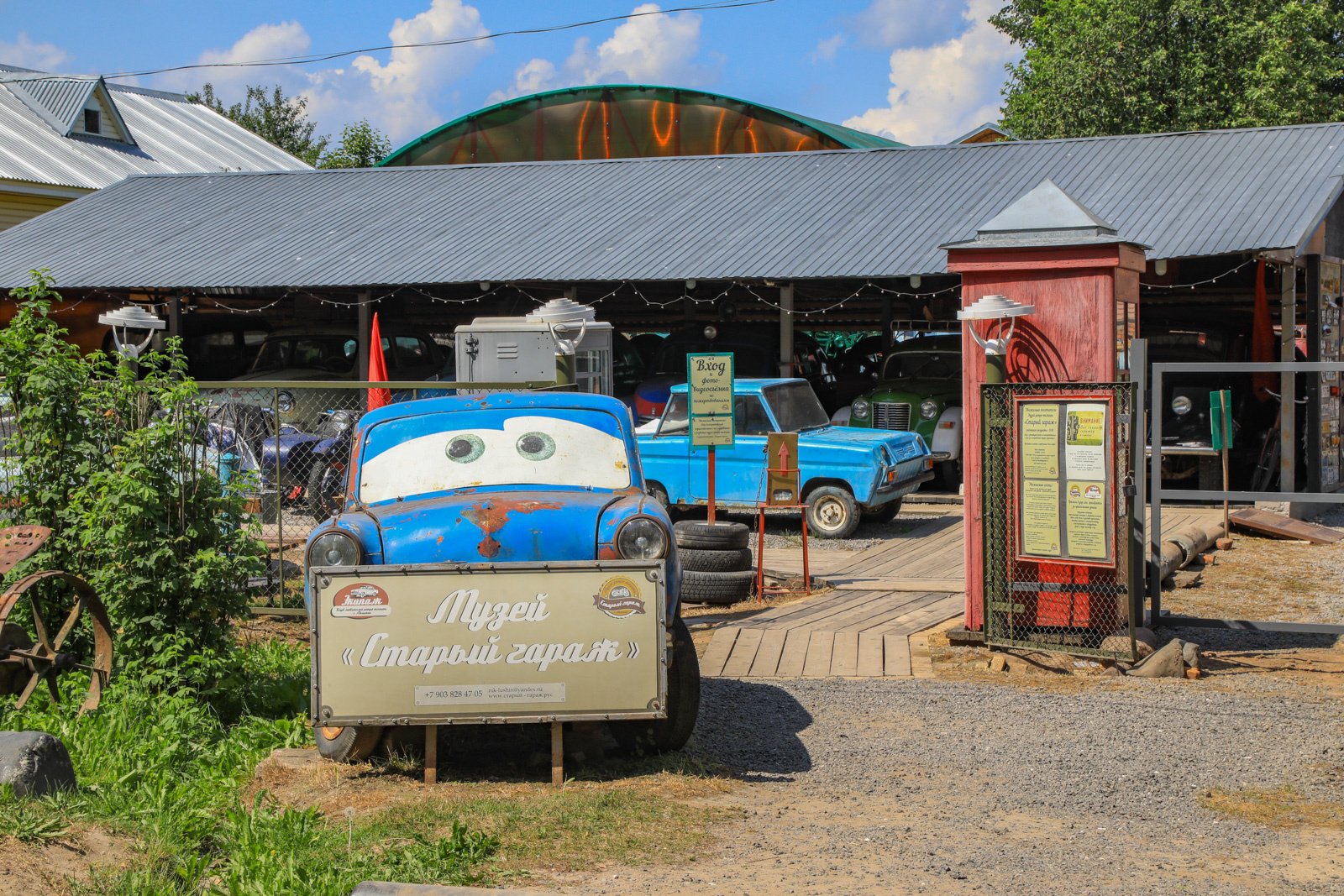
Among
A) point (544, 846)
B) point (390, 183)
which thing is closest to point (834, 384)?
point (390, 183)

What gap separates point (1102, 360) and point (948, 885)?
4.63 m

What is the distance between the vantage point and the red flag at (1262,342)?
17.2 metres

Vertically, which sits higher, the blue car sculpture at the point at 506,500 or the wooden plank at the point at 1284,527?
the blue car sculpture at the point at 506,500

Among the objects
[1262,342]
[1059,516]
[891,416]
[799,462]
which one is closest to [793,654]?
[1059,516]

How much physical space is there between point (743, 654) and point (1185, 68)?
26.2 m

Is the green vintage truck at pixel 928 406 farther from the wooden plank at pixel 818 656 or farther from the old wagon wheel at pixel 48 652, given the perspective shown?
the old wagon wheel at pixel 48 652

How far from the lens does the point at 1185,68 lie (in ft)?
101

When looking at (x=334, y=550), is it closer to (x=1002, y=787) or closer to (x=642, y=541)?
(x=642, y=541)

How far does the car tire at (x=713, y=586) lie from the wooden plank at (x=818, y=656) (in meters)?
1.32

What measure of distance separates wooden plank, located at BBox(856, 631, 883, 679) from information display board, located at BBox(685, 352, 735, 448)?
118 inches

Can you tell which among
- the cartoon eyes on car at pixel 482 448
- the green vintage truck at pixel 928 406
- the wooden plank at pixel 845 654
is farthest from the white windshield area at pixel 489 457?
the green vintage truck at pixel 928 406

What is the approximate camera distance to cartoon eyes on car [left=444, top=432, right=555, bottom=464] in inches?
274

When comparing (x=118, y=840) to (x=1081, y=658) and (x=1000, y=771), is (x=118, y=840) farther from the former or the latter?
(x=1081, y=658)

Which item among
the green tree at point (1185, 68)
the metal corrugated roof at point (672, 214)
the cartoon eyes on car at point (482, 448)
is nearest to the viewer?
the cartoon eyes on car at point (482, 448)
